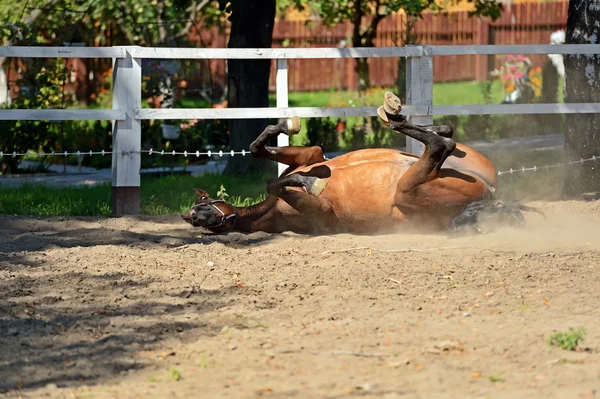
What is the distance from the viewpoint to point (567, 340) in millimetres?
4898

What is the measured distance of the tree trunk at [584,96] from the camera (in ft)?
33.5

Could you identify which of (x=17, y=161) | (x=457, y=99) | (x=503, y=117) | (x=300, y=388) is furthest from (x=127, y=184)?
(x=457, y=99)

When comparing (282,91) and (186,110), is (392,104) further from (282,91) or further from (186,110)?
(186,110)

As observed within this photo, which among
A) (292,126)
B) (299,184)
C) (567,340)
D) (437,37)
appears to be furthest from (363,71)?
(567,340)

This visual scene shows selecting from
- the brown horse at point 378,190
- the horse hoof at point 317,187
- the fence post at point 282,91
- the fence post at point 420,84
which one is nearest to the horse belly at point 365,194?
the brown horse at point 378,190

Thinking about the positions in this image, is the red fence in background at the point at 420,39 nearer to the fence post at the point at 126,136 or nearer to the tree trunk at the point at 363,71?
the tree trunk at the point at 363,71

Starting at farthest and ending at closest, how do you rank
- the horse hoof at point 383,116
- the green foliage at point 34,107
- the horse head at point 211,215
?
the green foliage at point 34,107, the horse head at point 211,215, the horse hoof at point 383,116

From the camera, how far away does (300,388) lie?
4418mm

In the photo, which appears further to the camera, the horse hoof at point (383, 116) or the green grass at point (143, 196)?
the green grass at point (143, 196)

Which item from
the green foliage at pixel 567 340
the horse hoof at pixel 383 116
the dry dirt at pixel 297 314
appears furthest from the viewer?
the horse hoof at pixel 383 116

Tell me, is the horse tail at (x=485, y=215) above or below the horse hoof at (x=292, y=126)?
below

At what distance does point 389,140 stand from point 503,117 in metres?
3.21

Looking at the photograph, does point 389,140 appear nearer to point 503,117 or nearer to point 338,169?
point 503,117

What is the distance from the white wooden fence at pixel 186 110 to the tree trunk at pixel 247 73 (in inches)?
82.1
